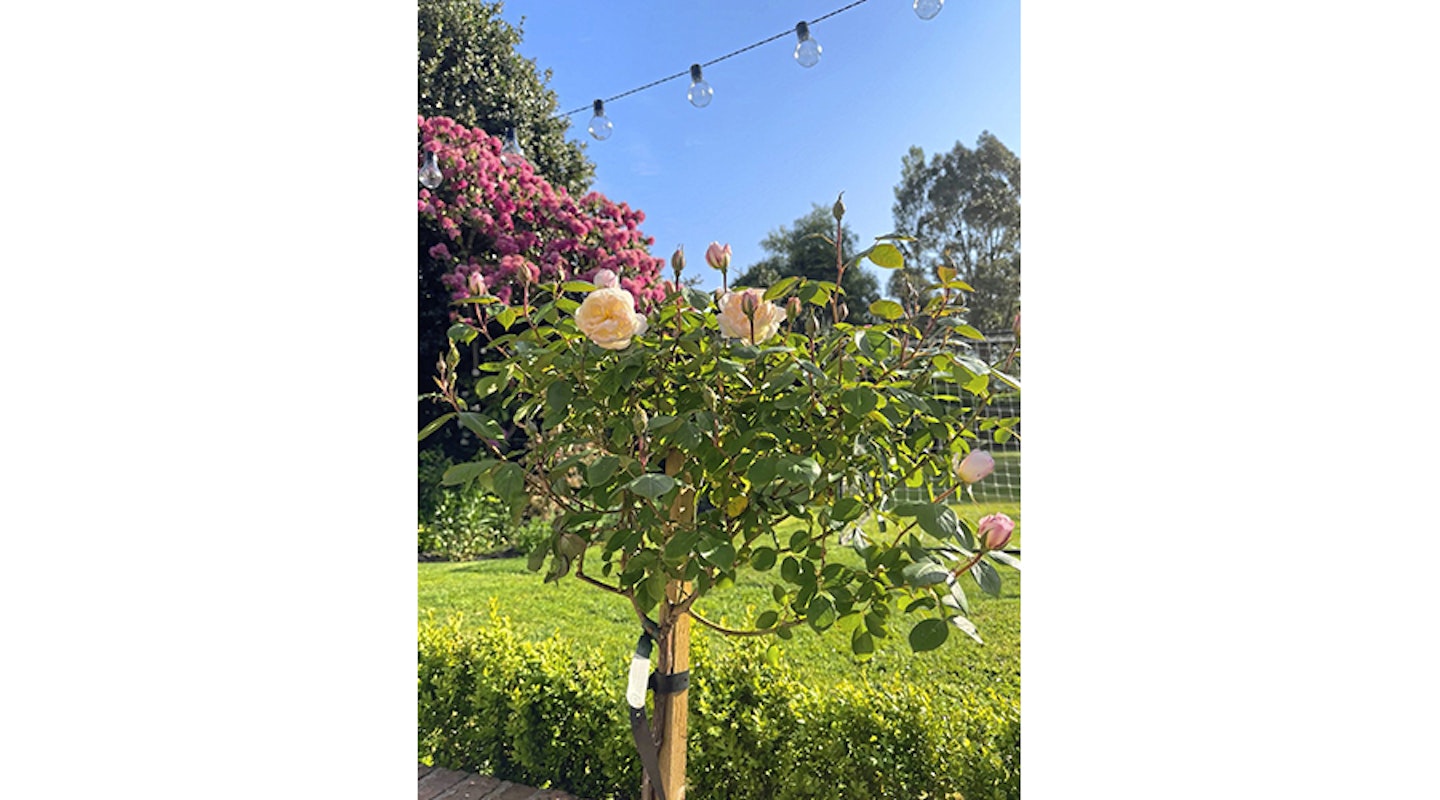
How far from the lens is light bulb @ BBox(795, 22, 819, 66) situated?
1717 millimetres

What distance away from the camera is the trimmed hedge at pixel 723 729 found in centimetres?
116

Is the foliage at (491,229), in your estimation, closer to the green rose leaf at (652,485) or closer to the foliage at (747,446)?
the foliage at (747,446)

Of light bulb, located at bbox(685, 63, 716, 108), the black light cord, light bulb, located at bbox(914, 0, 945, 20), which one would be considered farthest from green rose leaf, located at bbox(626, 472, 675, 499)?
the black light cord

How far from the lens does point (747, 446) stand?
2.12 ft

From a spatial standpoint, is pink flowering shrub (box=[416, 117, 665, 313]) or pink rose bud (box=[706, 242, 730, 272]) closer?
pink rose bud (box=[706, 242, 730, 272])

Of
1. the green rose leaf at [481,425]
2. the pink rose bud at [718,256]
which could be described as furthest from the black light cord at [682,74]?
the green rose leaf at [481,425]

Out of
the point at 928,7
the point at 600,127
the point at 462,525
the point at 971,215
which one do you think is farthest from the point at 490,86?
the point at 928,7

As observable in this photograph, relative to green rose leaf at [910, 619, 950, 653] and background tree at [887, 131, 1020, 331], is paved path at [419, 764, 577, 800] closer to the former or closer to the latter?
green rose leaf at [910, 619, 950, 653]

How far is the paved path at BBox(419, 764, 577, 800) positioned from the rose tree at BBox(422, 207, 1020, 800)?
685 mm

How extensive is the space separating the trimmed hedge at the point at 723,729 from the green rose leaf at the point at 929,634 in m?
0.70
